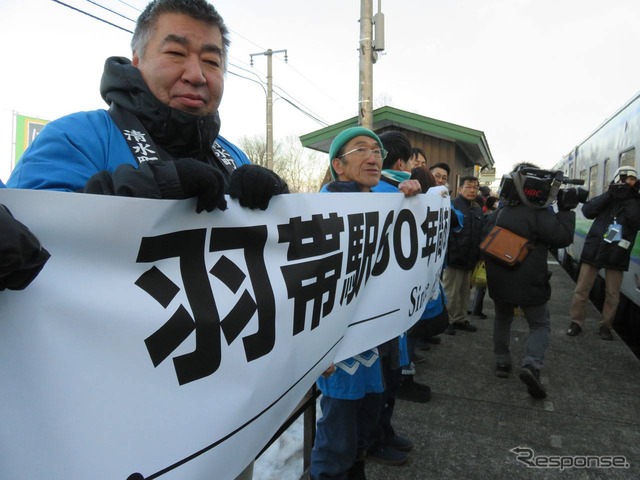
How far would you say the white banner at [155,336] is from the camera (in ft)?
2.84

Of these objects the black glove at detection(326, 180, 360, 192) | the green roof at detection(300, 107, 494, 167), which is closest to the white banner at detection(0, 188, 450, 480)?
the black glove at detection(326, 180, 360, 192)

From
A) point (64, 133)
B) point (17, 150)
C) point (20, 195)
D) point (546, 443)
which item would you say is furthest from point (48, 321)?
point (17, 150)

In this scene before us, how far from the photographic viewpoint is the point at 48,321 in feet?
2.92

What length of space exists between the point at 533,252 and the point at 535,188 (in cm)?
50

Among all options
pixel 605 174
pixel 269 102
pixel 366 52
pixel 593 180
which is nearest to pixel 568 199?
pixel 366 52

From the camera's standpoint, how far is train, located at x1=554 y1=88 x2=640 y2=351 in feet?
18.1

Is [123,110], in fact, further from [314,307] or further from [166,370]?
[314,307]

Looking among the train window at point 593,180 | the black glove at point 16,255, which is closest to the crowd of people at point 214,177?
the black glove at point 16,255

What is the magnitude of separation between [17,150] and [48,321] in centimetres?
1885

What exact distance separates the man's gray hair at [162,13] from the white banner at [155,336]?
0.55m

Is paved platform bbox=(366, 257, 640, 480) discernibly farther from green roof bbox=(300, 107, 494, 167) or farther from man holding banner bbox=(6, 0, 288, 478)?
green roof bbox=(300, 107, 494, 167)

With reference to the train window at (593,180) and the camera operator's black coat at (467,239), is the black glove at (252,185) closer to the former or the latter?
the camera operator's black coat at (467,239)

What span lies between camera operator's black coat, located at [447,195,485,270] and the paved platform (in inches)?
36.3

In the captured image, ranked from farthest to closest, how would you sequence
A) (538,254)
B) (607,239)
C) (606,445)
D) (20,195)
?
(607,239)
(538,254)
(606,445)
(20,195)
